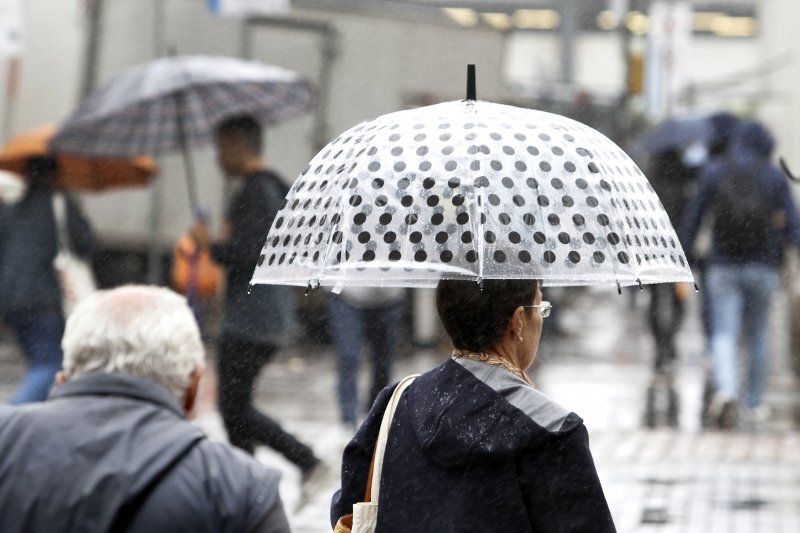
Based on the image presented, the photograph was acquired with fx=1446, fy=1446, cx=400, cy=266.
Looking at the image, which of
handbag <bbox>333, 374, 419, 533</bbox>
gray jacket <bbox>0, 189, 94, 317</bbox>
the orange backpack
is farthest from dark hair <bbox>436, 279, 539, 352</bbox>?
the orange backpack

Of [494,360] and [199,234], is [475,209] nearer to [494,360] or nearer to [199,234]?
[494,360]

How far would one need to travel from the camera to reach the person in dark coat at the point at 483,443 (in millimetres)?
2814

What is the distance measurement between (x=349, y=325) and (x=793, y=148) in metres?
17.0

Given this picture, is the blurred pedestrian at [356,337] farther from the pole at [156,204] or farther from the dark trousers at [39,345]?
the pole at [156,204]

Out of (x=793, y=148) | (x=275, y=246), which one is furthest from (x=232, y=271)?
(x=793, y=148)

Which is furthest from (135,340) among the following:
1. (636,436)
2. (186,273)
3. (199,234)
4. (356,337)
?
(186,273)

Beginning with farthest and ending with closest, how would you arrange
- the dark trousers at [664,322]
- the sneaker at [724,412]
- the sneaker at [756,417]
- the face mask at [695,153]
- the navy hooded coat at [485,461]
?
1. the face mask at [695,153]
2. the dark trousers at [664,322]
3. the sneaker at [756,417]
4. the sneaker at [724,412]
5. the navy hooded coat at [485,461]

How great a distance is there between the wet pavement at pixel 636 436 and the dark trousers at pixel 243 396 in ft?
1.46

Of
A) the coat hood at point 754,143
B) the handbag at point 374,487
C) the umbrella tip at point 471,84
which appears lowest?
the coat hood at point 754,143

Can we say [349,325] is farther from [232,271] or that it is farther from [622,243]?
[622,243]

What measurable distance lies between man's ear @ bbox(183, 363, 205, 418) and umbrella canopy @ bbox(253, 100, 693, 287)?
27cm

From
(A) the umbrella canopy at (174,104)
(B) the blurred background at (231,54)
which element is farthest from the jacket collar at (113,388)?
(B) the blurred background at (231,54)

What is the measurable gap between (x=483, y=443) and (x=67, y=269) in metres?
6.14

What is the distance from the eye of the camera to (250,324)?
7340 millimetres
